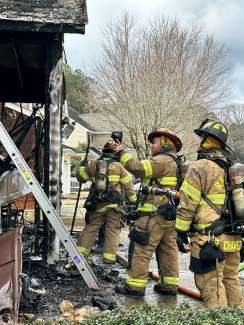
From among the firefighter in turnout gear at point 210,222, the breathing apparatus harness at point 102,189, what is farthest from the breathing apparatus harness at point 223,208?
the breathing apparatus harness at point 102,189

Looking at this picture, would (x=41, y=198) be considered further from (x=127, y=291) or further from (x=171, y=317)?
(x=171, y=317)

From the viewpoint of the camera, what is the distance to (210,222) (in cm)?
506

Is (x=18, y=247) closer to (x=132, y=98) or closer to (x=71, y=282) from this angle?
(x=71, y=282)

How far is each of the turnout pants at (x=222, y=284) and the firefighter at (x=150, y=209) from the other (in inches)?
47.0

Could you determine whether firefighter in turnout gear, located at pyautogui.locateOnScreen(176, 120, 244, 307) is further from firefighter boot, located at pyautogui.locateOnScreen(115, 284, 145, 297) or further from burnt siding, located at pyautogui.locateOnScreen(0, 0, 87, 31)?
burnt siding, located at pyautogui.locateOnScreen(0, 0, 87, 31)

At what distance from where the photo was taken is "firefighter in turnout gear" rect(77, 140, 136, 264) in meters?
8.75

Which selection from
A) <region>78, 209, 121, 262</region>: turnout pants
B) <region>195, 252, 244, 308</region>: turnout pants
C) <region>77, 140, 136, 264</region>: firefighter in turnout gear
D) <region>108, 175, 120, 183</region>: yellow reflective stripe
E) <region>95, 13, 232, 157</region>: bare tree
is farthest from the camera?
<region>95, 13, 232, 157</region>: bare tree

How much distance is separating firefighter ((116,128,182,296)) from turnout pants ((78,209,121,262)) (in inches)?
83.1

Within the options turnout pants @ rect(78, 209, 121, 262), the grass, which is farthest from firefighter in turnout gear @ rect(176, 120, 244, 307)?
turnout pants @ rect(78, 209, 121, 262)

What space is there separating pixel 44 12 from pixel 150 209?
103 inches

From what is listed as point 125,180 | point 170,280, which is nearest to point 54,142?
point 170,280

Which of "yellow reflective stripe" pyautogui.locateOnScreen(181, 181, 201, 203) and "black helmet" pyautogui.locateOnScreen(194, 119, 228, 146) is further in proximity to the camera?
"black helmet" pyautogui.locateOnScreen(194, 119, 228, 146)

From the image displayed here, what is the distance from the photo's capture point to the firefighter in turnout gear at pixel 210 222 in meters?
4.98

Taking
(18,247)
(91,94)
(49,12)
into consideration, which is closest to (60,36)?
(49,12)
